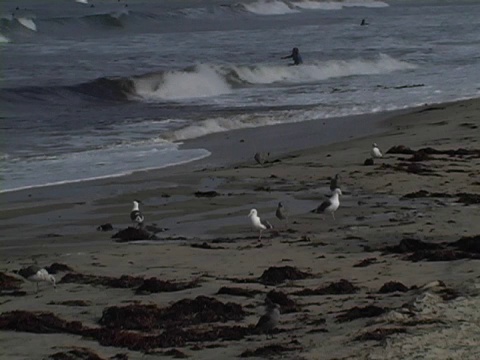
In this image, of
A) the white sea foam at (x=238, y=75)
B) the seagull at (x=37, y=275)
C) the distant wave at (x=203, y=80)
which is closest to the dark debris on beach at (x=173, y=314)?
the seagull at (x=37, y=275)

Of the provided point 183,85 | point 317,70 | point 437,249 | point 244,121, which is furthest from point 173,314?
point 317,70

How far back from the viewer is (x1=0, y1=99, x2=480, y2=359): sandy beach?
A: 6387 mm

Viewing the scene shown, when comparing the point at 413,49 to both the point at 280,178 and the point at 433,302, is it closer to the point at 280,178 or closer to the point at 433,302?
the point at 280,178

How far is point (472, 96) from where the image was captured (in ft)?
79.7

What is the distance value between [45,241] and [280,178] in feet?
13.4

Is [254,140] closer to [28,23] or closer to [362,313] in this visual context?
[362,313]

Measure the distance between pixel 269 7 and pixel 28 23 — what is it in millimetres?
34101

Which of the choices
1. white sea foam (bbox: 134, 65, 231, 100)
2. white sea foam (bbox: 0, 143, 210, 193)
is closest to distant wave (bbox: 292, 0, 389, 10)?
white sea foam (bbox: 134, 65, 231, 100)

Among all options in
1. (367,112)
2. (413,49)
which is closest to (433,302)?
(367,112)

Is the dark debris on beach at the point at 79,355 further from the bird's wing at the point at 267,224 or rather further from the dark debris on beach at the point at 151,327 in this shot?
the bird's wing at the point at 267,224

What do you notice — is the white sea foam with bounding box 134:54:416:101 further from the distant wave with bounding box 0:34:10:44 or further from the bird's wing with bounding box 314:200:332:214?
the distant wave with bounding box 0:34:10:44

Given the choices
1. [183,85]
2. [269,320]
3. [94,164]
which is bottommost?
[183,85]

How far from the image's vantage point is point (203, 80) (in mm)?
29516

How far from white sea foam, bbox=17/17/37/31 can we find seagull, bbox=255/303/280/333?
51186mm
